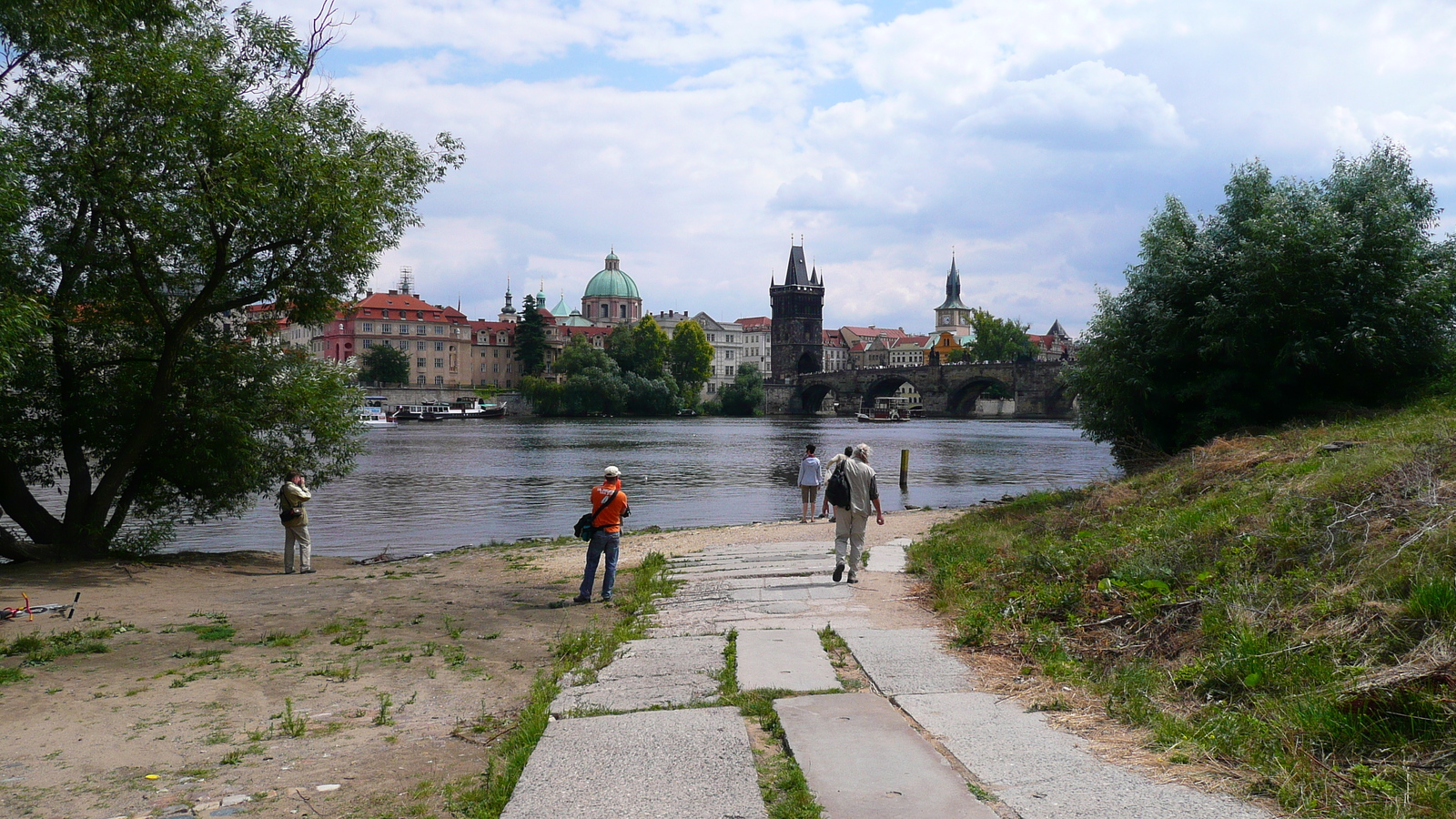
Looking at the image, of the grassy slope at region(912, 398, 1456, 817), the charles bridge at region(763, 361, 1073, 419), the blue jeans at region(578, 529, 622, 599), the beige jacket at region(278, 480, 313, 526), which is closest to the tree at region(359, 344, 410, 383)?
the charles bridge at region(763, 361, 1073, 419)

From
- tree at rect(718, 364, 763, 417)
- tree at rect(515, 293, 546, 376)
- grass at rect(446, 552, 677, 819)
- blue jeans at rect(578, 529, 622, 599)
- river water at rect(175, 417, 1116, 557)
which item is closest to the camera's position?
grass at rect(446, 552, 677, 819)

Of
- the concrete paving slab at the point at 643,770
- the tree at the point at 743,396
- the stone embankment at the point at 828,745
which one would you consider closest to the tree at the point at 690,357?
the tree at the point at 743,396

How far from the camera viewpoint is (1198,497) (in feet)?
34.4

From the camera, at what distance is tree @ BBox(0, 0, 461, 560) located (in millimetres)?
13664

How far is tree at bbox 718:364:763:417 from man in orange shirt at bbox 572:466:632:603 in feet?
416

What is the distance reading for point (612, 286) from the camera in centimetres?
19338

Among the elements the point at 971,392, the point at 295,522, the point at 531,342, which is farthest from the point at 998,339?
the point at 295,522

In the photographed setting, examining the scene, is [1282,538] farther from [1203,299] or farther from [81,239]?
[81,239]

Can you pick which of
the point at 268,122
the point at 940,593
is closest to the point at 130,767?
the point at 940,593

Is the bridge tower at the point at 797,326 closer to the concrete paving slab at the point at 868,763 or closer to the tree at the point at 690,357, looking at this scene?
the tree at the point at 690,357

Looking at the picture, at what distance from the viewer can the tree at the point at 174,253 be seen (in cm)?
1366

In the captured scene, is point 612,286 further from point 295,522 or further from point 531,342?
point 295,522

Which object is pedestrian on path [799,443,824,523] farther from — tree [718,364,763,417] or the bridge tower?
the bridge tower

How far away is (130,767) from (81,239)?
1217 centimetres
